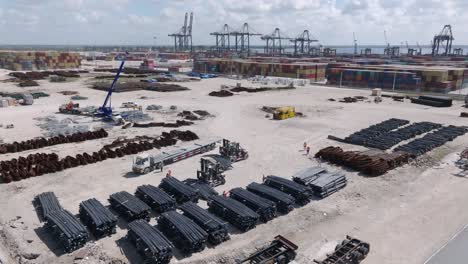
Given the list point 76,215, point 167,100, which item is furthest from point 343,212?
point 167,100

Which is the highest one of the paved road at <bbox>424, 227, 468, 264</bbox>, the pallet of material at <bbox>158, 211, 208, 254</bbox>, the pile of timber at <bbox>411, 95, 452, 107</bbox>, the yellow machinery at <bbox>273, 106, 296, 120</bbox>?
the pile of timber at <bbox>411, 95, 452, 107</bbox>

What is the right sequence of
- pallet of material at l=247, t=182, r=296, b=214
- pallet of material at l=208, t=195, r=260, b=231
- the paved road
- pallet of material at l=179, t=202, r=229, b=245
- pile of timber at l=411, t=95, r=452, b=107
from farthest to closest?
pile of timber at l=411, t=95, r=452, b=107 → pallet of material at l=247, t=182, r=296, b=214 → pallet of material at l=208, t=195, r=260, b=231 → pallet of material at l=179, t=202, r=229, b=245 → the paved road

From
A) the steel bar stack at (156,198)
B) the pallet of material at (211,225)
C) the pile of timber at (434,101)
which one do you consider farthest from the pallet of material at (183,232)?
the pile of timber at (434,101)

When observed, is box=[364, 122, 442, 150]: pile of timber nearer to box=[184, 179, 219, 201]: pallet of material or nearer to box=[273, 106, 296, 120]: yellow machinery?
box=[273, 106, 296, 120]: yellow machinery

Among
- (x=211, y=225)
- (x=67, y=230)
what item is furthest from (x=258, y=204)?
(x=67, y=230)

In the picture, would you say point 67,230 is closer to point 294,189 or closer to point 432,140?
point 294,189

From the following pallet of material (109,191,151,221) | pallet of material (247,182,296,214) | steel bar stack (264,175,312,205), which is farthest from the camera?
steel bar stack (264,175,312,205)

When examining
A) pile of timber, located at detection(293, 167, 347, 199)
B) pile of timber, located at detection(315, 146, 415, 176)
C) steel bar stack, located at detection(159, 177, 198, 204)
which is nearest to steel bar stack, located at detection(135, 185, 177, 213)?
steel bar stack, located at detection(159, 177, 198, 204)
